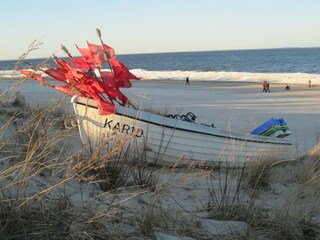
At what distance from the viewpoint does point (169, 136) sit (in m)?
5.79

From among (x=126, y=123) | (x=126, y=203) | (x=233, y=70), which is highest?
(x=126, y=123)

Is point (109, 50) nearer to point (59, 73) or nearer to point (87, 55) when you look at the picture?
point (87, 55)

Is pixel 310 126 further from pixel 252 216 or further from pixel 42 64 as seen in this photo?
pixel 42 64

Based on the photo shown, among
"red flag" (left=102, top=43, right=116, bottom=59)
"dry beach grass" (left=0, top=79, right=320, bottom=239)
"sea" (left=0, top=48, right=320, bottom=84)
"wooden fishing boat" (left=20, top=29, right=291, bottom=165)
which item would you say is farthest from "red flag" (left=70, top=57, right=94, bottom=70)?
"dry beach grass" (left=0, top=79, right=320, bottom=239)

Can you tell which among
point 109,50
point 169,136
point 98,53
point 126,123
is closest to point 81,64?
point 98,53

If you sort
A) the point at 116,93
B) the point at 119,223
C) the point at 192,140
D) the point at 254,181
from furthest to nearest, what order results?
the point at 192,140, the point at 116,93, the point at 254,181, the point at 119,223

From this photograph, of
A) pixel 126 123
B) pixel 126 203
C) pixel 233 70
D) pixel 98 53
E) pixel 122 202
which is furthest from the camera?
pixel 233 70

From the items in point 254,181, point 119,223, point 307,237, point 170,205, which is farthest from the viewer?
point 254,181

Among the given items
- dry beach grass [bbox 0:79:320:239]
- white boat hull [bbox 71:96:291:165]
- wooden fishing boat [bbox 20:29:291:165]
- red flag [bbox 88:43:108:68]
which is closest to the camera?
dry beach grass [bbox 0:79:320:239]

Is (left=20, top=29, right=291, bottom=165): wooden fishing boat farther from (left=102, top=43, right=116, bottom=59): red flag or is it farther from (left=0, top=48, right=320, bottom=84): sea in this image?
(left=0, top=48, right=320, bottom=84): sea

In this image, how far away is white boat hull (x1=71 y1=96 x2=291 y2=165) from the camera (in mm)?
5590

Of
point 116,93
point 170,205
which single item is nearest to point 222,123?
point 116,93

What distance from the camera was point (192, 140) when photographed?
586cm

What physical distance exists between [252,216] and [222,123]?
25.1 feet
